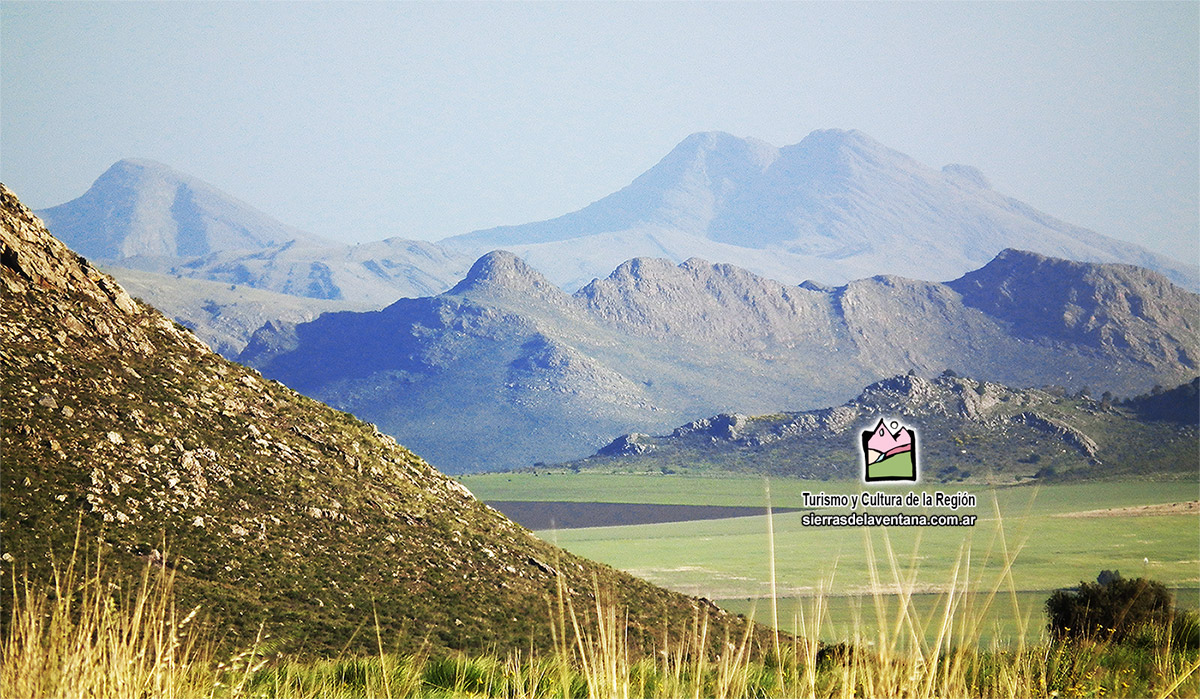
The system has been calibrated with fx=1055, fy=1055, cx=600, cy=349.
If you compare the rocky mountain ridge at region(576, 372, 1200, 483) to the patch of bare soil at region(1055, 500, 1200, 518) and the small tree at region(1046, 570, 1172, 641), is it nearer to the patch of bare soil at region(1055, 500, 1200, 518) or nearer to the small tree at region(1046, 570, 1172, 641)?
the patch of bare soil at region(1055, 500, 1200, 518)

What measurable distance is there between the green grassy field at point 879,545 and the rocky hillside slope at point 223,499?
13.5m

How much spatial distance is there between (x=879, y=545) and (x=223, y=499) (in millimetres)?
71942

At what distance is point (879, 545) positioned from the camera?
8862 cm

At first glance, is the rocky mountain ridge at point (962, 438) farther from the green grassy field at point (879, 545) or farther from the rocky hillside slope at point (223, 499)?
the rocky hillside slope at point (223, 499)

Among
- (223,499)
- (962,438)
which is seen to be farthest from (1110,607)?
(962,438)

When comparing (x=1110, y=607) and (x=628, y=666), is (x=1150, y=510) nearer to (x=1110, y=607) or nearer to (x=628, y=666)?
(x=1110, y=607)

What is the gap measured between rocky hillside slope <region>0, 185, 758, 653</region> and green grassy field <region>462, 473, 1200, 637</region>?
1353 centimetres

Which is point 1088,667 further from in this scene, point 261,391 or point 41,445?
point 261,391

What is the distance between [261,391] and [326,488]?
521 centimetres

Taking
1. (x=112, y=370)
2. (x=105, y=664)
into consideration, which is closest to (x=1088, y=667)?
(x=105, y=664)

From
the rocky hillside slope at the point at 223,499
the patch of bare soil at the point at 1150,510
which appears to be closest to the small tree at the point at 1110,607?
the rocky hillside slope at the point at 223,499

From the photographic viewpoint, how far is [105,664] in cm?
763

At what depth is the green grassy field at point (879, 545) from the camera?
6006 cm

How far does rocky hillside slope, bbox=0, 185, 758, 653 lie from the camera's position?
73.9 ft
